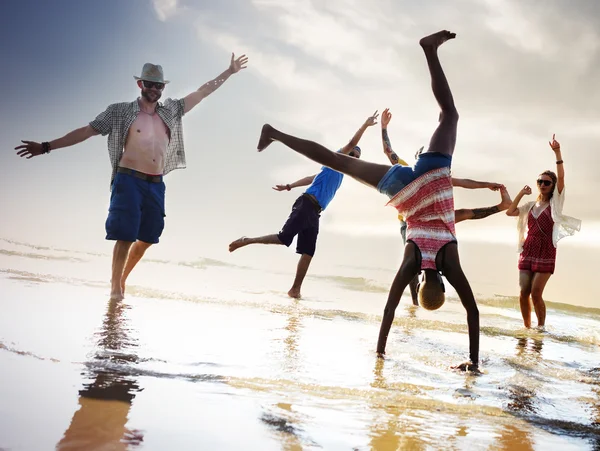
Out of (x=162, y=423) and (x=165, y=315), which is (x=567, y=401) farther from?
(x=165, y=315)

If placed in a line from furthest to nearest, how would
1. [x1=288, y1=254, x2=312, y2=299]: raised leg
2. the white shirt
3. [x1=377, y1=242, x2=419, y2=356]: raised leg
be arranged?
[x1=288, y1=254, x2=312, y2=299]: raised leg
the white shirt
[x1=377, y1=242, x2=419, y2=356]: raised leg

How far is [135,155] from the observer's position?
6906 mm

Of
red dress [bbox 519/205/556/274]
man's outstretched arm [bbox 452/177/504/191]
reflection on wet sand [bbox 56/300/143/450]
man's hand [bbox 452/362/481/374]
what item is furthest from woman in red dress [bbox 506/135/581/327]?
reflection on wet sand [bbox 56/300/143/450]

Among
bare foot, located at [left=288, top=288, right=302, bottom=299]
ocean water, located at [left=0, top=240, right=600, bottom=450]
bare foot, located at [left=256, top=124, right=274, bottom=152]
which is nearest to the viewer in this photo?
ocean water, located at [left=0, top=240, right=600, bottom=450]

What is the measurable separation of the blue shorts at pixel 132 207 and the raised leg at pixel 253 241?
2.12 meters

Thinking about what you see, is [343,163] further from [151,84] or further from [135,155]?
[151,84]

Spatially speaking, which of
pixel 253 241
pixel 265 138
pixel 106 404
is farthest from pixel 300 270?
pixel 106 404

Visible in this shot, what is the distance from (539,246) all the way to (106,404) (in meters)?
7.18

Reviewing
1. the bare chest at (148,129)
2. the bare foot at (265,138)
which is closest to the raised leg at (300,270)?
the bare chest at (148,129)

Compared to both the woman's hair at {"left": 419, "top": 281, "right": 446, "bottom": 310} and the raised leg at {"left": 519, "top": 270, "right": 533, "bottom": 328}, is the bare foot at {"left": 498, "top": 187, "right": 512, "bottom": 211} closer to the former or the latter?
the woman's hair at {"left": 419, "top": 281, "right": 446, "bottom": 310}

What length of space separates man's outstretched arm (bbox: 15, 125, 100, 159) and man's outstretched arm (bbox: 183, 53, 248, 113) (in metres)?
1.20

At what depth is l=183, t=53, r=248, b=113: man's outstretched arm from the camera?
24.5ft

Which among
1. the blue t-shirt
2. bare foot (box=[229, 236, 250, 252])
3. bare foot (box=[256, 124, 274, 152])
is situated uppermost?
the blue t-shirt

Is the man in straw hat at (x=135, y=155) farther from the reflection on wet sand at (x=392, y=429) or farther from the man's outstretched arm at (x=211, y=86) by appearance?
the reflection on wet sand at (x=392, y=429)
